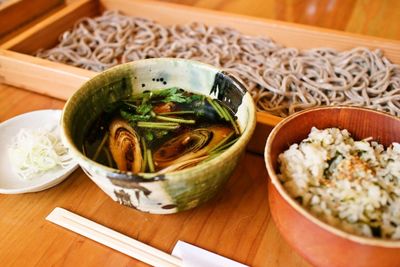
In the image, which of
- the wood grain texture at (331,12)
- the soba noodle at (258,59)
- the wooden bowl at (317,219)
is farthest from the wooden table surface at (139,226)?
the wood grain texture at (331,12)

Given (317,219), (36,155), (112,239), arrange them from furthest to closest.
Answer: (36,155) < (112,239) < (317,219)

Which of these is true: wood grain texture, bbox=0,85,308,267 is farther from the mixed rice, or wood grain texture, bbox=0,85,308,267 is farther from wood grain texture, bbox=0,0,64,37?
wood grain texture, bbox=0,0,64,37

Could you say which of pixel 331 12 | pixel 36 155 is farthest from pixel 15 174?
pixel 331 12

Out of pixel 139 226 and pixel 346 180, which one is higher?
Answer: pixel 346 180

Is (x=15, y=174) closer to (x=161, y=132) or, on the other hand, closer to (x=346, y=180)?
(x=161, y=132)

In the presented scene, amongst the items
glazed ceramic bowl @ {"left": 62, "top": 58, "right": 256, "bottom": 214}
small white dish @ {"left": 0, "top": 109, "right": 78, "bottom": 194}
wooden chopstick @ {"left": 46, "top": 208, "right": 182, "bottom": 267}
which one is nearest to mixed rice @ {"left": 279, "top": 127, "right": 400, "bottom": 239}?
glazed ceramic bowl @ {"left": 62, "top": 58, "right": 256, "bottom": 214}
